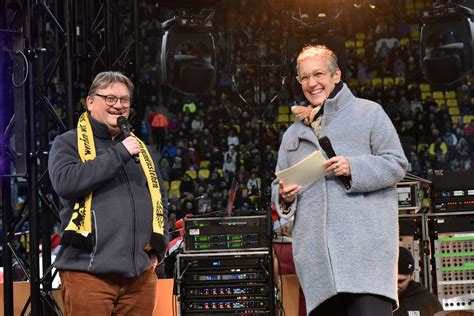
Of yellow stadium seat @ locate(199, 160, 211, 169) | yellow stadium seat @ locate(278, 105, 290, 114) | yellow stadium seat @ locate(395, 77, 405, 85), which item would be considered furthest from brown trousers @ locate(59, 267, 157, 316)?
yellow stadium seat @ locate(395, 77, 405, 85)

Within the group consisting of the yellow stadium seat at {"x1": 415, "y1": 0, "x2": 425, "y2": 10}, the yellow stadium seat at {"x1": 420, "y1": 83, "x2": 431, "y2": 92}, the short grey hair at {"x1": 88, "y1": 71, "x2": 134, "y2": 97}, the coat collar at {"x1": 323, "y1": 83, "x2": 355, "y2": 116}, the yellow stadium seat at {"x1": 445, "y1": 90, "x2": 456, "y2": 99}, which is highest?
the yellow stadium seat at {"x1": 415, "y1": 0, "x2": 425, "y2": 10}

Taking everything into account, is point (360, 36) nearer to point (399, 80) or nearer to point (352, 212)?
point (399, 80)

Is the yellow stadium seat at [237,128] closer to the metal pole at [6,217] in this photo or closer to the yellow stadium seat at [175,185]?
the yellow stadium seat at [175,185]

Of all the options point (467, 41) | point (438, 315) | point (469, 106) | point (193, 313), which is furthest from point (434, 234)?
point (469, 106)

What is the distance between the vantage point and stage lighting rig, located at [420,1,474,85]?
8938 millimetres

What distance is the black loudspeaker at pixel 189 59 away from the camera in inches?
370

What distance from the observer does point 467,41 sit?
902 centimetres

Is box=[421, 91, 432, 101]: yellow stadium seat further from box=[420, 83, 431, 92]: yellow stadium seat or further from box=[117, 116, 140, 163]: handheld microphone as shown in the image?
box=[117, 116, 140, 163]: handheld microphone

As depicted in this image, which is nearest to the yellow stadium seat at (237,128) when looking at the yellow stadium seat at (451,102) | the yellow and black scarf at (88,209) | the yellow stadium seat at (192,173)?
the yellow stadium seat at (192,173)

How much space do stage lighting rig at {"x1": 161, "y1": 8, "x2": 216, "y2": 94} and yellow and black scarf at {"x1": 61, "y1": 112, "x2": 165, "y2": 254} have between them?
223 inches

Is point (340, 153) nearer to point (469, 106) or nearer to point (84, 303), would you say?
point (84, 303)

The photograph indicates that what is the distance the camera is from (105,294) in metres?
3.39

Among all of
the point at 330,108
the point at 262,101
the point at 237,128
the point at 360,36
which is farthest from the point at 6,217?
the point at 360,36

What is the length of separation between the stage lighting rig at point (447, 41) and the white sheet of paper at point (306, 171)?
6.22 meters
